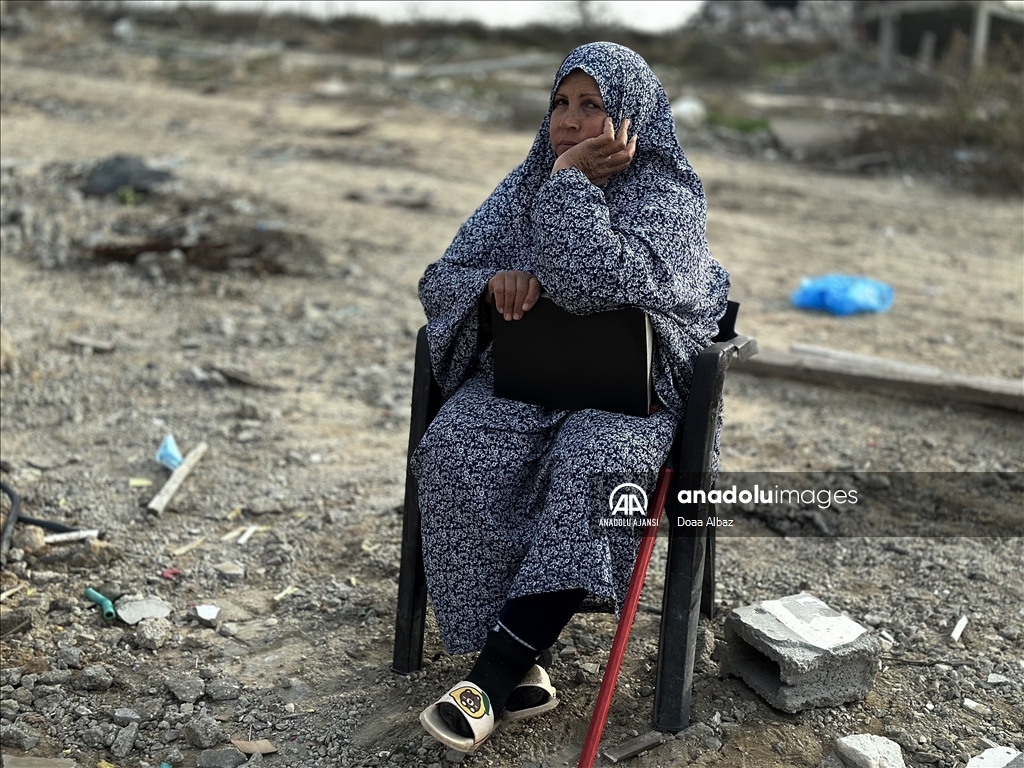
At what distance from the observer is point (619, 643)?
97.5 inches

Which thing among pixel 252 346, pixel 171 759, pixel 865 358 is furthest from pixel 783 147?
pixel 171 759

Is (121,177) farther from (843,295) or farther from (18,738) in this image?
(18,738)

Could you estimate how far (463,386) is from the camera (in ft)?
9.32

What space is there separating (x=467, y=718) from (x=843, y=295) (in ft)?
16.4

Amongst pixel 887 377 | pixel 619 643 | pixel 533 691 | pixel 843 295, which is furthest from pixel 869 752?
pixel 843 295

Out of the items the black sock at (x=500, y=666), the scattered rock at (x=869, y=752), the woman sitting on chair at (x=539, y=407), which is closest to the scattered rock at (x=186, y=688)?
the woman sitting on chair at (x=539, y=407)

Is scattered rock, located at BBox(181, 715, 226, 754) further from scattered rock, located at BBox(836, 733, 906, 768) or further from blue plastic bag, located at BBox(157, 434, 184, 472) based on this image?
blue plastic bag, located at BBox(157, 434, 184, 472)

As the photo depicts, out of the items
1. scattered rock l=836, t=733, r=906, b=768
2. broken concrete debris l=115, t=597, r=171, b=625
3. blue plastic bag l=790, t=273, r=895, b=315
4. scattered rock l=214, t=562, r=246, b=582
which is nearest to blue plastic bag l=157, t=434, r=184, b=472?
scattered rock l=214, t=562, r=246, b=582

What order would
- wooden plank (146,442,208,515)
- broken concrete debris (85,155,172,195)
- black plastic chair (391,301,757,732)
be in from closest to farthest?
black plastic chair (391,301,757,732)
wooden plank (146,442,208,515)
broken concrete debris (85,155,172,195)

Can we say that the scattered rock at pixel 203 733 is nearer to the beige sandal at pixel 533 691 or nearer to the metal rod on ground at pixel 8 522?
the beige sandal at pixel 533 691

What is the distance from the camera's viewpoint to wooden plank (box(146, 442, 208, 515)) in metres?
3.89

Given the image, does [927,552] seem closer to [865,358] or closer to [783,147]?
[865,358]

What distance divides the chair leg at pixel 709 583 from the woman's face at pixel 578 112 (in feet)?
3.91

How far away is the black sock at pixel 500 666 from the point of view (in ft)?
8.11
